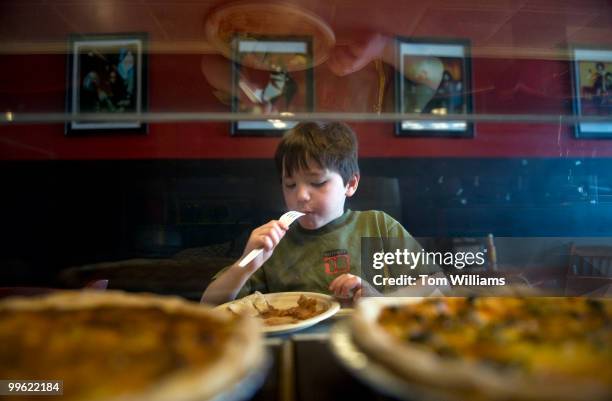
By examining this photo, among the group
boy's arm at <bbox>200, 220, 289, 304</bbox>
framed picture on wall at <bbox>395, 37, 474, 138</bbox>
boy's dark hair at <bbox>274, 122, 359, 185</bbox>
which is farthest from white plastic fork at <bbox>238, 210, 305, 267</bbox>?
framed picture on wall at <bbox>395, 37, 474, 138</bbox>

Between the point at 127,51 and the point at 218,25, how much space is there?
292 mm

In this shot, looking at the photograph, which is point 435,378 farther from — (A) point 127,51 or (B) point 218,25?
(A) point 127,51

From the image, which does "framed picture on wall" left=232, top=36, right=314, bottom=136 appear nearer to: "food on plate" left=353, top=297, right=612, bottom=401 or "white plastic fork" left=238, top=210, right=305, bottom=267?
"white plastic fork" left=238, top=210, right=305, bottom=267

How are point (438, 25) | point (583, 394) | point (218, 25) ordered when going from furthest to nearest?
point (438, 25) < point (218, 25) < point (583, 394)

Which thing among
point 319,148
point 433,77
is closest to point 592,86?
point 433,77

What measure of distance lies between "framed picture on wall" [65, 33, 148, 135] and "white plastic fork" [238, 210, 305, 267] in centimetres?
49

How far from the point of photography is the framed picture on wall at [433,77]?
4.33 feet

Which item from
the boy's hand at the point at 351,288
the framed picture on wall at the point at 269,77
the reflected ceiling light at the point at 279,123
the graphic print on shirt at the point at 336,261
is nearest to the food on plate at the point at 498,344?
the boy's hand at the point at 351,288

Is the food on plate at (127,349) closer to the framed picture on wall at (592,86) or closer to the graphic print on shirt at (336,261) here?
the graphic print on shirt at (336,261)

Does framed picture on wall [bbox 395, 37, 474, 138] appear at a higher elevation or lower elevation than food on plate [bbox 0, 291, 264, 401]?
higher

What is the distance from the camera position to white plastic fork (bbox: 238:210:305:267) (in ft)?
3.49

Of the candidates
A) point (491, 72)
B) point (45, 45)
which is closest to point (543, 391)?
point (491, 72)

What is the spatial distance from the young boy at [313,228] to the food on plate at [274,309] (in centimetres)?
7

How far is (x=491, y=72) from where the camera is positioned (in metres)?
1.39
